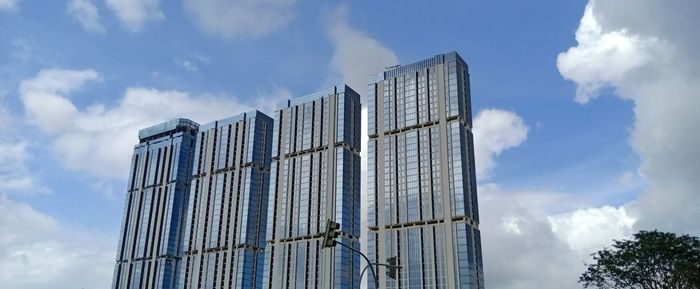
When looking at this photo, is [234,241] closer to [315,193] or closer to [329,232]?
[315,193]

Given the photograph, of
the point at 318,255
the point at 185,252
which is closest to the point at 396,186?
the point at 318,255

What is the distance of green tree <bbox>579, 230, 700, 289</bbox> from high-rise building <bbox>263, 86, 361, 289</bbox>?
98.0m

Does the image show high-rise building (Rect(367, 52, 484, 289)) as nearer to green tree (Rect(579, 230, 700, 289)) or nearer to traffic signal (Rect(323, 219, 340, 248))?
green tree (Rect(579, 230, 700, 289))

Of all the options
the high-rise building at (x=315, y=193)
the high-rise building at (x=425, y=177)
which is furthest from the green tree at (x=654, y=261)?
the high-rise building at (x=315, y=193)

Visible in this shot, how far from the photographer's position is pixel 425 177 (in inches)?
6299

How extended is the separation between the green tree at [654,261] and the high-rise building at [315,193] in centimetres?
9795

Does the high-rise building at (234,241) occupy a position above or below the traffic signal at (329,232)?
above

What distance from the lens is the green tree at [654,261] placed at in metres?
69.2

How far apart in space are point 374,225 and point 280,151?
144ft

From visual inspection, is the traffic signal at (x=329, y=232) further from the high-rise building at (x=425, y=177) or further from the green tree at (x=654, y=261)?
the high-rise building at (x=425, y=177)

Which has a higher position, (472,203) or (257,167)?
(257,167)

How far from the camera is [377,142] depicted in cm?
17350

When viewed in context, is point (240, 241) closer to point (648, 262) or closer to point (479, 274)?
point (479, 274)

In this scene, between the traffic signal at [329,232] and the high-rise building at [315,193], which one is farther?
the high-rise building at [315,193]
